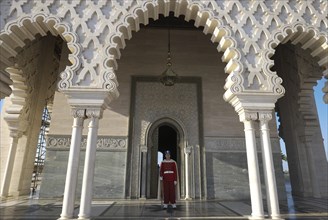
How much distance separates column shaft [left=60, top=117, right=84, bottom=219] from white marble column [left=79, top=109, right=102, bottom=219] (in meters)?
0.12

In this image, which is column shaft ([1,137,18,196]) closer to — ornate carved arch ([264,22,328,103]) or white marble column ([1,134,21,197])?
white marble column ([1,134,21,197])

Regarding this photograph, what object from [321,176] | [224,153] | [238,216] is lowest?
[238,216]

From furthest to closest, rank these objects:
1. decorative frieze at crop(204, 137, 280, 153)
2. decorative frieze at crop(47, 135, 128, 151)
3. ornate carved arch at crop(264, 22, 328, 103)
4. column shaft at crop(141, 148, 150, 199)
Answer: decorative frieze at crop(204, 137, 280, 153) → decorative frieze at crop(47, 135, 128, 151) → column shaft at crop(141, 148, 150, 199) → ornate carved arch at crop(264, 22, 328, 103)

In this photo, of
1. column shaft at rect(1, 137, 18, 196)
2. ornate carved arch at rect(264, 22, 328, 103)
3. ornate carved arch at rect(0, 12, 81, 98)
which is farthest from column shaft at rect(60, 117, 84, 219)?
column shaft at rect(1, 137, 18, 196)

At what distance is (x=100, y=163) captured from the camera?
199 inches

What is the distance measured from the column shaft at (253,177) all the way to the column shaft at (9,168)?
4999 millimetres

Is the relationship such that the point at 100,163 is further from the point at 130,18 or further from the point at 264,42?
the point at 264,42

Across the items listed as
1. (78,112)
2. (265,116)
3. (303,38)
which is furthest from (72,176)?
(303,38)

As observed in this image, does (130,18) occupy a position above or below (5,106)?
above

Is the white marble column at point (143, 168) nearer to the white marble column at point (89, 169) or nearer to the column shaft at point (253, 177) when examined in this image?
the white marble column at point (89, 169)

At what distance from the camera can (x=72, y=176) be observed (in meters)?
2.90

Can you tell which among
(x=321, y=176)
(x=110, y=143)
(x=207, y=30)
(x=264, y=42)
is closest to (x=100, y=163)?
(x=110, y=143)

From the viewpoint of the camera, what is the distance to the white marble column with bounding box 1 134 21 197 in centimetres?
515

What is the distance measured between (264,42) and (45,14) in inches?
122
